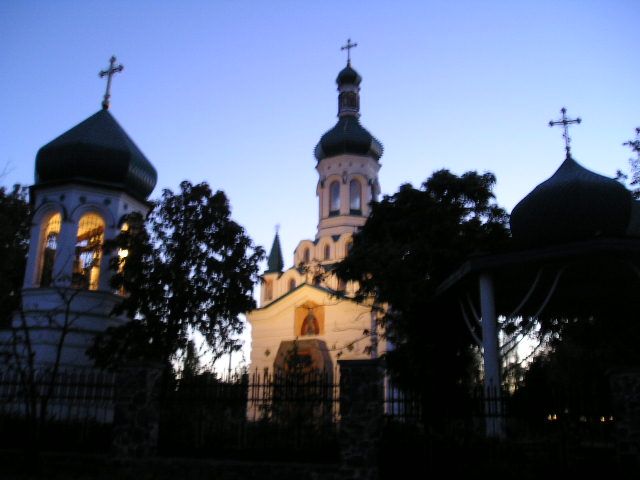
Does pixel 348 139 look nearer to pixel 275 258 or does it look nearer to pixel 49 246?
pixel 275 258

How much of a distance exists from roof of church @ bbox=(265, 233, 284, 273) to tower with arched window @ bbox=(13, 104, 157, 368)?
46.1 ft

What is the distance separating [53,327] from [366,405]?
460 inches

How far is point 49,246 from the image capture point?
20.1 meters

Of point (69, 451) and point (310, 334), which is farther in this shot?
point (310, 334)

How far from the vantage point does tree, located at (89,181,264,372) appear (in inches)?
677

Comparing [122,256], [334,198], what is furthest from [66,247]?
[334,198]

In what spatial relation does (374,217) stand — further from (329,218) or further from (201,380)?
(329,218)

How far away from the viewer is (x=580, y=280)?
14.2 m

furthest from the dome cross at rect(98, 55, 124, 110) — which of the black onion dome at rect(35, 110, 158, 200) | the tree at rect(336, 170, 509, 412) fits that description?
the tree at rect(336, 170, 509, 412)

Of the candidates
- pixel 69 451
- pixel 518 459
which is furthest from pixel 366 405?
pixel 69 451

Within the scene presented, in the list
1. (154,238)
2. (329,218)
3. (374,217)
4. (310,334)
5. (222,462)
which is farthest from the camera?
(329,218)

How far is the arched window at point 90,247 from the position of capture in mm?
19391

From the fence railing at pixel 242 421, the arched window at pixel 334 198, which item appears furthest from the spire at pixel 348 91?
the fence railing at pixel 242 421

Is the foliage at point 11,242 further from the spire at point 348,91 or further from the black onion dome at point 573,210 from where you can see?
the spire at point 348,91
